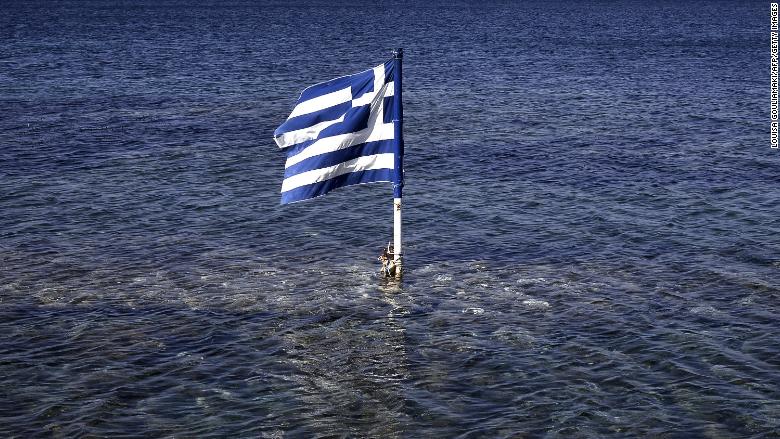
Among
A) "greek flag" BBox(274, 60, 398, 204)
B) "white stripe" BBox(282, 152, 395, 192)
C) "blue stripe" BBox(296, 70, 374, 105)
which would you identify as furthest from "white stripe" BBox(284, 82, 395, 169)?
"blue stripe" BBox(296, 70, 374, 105)

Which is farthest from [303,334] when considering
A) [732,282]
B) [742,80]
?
[742,80]

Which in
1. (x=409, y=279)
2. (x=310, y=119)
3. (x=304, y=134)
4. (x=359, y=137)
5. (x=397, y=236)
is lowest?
(x=409, y=279)

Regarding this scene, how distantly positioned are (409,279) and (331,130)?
6826 mm

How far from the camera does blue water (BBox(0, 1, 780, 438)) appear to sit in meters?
25.4

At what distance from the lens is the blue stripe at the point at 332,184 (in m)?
31.6

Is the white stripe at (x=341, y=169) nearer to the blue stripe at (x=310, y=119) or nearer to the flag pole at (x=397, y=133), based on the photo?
the flag pole at (x=397, y=133)

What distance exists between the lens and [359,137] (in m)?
32.2

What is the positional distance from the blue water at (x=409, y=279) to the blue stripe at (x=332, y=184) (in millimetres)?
3708

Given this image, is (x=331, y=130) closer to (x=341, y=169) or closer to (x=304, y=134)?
(x=304, y=134)

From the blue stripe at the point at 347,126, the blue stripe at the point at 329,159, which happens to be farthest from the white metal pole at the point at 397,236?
the blue stripe at the point at 347,126

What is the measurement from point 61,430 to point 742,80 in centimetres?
8512

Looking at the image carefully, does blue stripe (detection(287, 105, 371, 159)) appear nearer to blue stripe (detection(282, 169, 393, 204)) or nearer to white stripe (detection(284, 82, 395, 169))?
white stripe (detection(284, 82, 395, 169))

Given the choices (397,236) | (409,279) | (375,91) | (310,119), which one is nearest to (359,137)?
(375,91)

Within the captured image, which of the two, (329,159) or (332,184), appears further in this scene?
(332,184)
